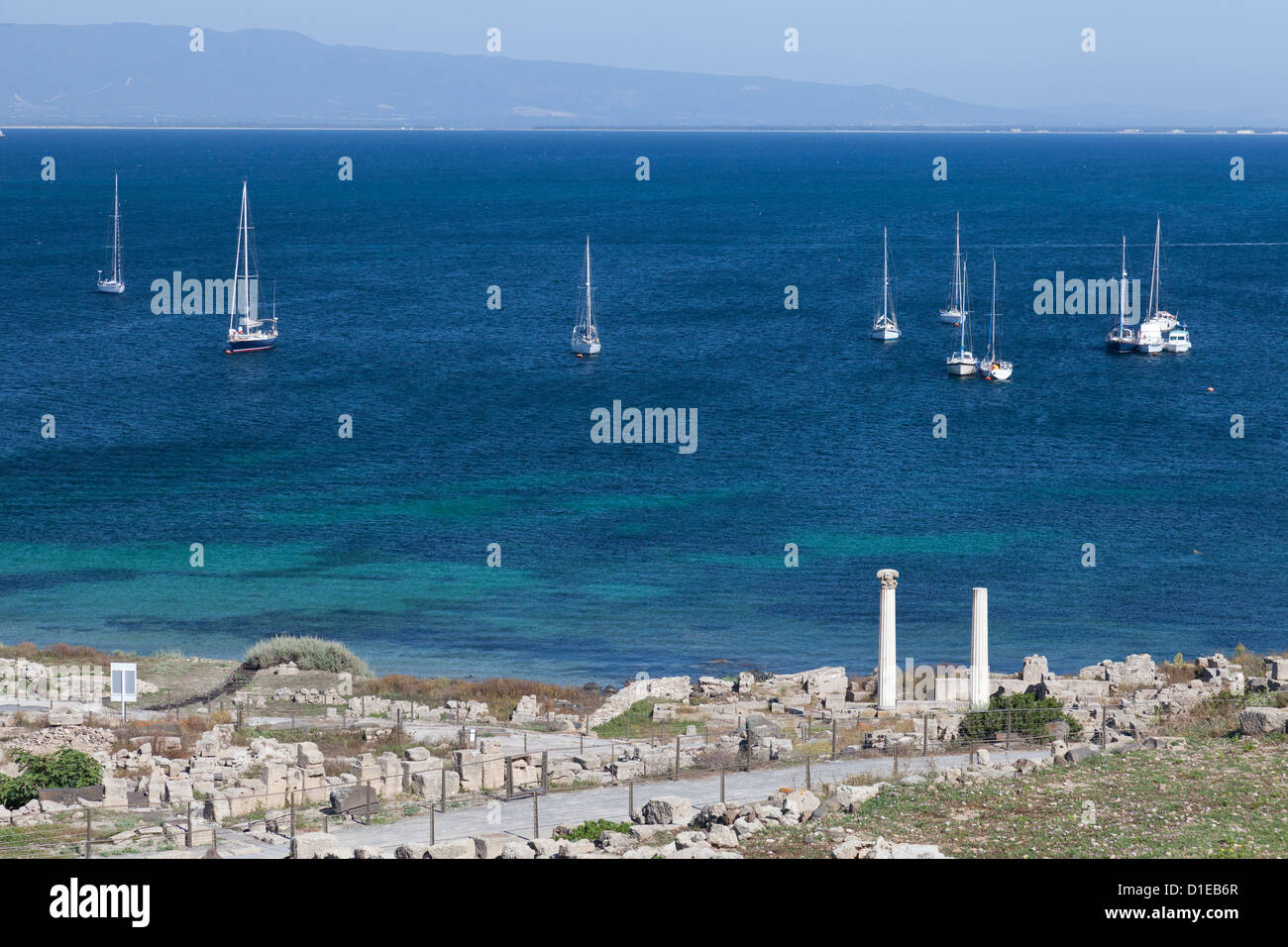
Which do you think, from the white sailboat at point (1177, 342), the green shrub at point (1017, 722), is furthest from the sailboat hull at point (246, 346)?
the green shrub at point (1017, 722)

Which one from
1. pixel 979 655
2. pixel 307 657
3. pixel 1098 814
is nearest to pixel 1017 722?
pixel 979 655

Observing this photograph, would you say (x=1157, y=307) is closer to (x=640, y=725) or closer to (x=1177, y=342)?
(x=1177, y=342)

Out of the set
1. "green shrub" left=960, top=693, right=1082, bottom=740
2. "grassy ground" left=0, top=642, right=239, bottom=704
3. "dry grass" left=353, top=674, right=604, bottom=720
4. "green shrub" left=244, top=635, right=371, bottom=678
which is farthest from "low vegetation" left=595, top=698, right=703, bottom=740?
"grassy ground" left=0, top=642, right=239, bottom=704

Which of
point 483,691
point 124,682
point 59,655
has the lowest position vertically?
point 483,691

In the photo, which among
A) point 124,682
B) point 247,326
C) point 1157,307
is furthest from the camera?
point 1157,307

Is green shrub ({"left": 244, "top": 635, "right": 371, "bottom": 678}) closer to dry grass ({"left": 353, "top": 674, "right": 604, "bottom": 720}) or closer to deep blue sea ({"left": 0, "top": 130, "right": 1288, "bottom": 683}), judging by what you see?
dry grass ({"left": 353, "top": 674, "right": 604, "bottom": 720})

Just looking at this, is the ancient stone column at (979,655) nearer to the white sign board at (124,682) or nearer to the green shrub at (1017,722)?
the green shrub at (1017,722)
